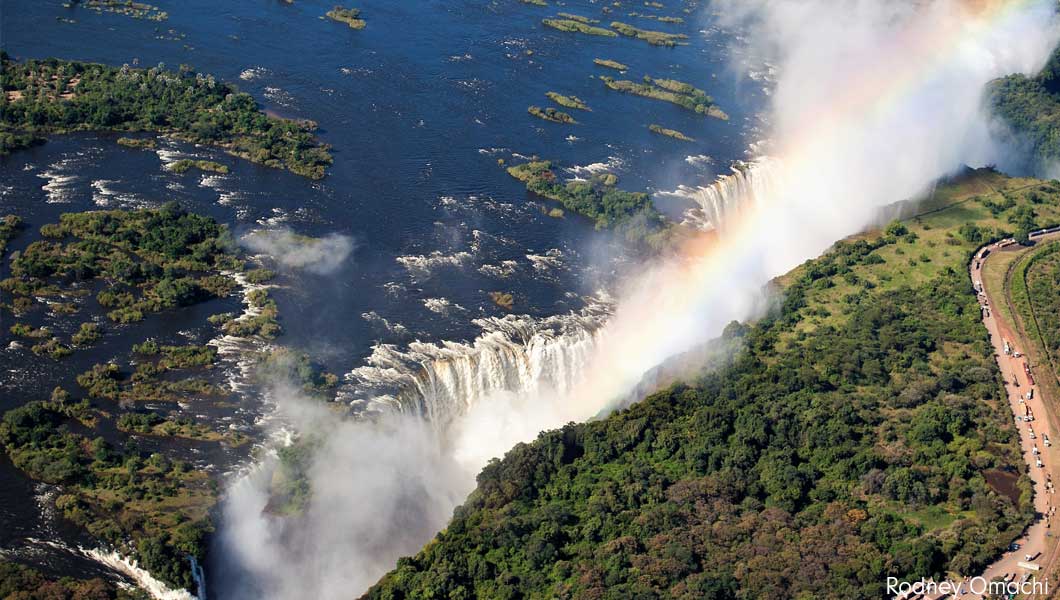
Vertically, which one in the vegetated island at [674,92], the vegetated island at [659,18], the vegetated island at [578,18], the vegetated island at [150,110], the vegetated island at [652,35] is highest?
the vegetated island at [659,18]

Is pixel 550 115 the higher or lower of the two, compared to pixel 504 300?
higher

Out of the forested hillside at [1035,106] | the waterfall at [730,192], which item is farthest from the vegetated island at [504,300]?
the forested hillside at [1035,106]

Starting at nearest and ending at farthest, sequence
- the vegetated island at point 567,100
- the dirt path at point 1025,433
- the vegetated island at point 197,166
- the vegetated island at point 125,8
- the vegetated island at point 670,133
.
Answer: the dirt path at point 1025,433 < the vegetated island at point 197,166 < the vegetated island at point 670,133 < the vegetated island at point 567,100 < the vegetated island at point 125,8

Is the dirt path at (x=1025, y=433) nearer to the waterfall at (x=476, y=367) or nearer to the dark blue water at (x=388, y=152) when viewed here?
the waterfall at (x=476, y=367)

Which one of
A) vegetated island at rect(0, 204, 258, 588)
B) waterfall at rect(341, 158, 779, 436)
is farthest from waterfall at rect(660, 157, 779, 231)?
vegetated island at rect(0, 204, 258, 588)

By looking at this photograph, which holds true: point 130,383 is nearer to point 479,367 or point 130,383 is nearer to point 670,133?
point 479,367

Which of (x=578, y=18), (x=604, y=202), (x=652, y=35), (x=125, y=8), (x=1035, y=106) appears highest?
(x=1035, y=106)

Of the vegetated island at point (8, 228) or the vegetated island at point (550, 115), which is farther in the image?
the vegetated island at point (550, 115)

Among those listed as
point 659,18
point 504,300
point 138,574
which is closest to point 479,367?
point 504,300
